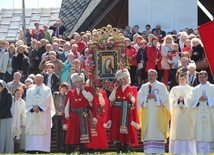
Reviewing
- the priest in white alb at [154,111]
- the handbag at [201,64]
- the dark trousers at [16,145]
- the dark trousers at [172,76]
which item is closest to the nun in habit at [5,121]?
the dark trousers at [16,145]

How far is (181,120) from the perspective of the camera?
717 inches

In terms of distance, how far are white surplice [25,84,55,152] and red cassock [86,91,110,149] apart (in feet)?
3.52

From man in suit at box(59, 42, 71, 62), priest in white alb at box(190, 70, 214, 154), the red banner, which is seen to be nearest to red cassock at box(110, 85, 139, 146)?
priest in white alb at box(190, 70, 214, 154)

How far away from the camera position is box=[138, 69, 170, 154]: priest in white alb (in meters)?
17.8

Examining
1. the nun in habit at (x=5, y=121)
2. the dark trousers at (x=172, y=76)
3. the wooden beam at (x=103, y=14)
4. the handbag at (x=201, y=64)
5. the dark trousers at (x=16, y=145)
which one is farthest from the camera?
the wooden beam at (x=103, y=14)

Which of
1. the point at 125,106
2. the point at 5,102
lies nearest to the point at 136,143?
the point at 125,106

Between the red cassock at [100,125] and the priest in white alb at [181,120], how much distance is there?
1.53 meters

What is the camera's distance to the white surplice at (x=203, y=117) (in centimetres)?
1805

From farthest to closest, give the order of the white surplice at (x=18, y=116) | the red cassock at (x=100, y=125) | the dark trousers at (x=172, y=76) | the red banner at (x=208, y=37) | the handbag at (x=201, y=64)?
the dark trousers at (x=172, y=76) → the handbag at (x=201, y=64) → the white surplice at (x=18, y=116) → the red cassock at (x=100, y=125) → the red banner at (x=208, y=37)

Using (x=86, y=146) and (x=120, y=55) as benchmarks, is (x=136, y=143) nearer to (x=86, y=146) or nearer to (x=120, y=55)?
(x=86, y=146)

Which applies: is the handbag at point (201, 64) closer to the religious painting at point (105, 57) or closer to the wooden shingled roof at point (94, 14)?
the religious painting at point (105, 57)

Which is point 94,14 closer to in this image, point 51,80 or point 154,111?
point 51,80

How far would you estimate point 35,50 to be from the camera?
24.5 m

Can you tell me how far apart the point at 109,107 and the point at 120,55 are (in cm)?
208
